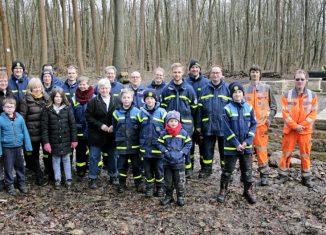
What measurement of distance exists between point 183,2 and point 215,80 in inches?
1446

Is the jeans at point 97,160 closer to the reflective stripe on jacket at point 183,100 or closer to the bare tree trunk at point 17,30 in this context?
the reflective stripe on jacket at point 183,100

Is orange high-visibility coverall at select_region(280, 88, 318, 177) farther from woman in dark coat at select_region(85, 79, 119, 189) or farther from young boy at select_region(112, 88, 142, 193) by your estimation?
woman in dark coat at select_region(85, 79, 119, 189)

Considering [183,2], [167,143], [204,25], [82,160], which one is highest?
[183,2]

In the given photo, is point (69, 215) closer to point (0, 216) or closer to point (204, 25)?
point (0, 216)

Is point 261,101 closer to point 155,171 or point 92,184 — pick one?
point 155,171

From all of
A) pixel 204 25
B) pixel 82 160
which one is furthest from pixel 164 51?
pixel 82 160

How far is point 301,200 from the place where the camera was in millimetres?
5625

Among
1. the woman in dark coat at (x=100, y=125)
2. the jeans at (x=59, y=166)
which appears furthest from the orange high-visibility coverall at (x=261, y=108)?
the jeans at (x=59, y=166)

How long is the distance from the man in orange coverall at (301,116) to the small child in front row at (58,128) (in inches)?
144

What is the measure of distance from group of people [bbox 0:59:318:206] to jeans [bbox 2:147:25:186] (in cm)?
1

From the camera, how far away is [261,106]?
6.16 meters

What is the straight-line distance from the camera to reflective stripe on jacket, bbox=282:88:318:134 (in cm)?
609

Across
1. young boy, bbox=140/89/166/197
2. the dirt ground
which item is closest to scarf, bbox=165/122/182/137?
young boy, bbox=140/89/166/197

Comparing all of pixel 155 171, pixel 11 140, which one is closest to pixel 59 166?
pixel 11 140
